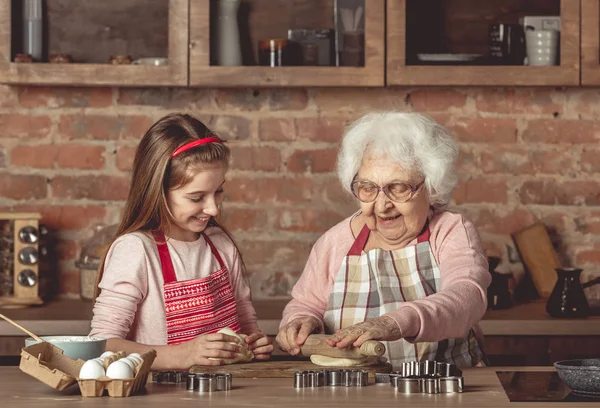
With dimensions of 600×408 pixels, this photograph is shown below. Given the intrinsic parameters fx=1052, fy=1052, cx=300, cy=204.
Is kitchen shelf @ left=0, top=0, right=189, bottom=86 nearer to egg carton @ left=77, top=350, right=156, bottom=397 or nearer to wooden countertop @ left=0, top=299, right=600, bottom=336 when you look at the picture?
wooden countertop @ left=0, top=299, right=600, bottom=336

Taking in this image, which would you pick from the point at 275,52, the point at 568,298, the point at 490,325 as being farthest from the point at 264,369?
the point at 275,52

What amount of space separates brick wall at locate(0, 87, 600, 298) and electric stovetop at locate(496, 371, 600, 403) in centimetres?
160

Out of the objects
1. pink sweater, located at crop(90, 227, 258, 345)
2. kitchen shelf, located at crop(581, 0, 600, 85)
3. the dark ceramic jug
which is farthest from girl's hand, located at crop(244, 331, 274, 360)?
kitchen shelf, located at crop(581, 0, 600, 85)

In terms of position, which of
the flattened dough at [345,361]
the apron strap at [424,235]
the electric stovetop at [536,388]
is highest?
the apron strap at [424,235]

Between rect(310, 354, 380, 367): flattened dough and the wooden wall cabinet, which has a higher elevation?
the wooden wall cabinet

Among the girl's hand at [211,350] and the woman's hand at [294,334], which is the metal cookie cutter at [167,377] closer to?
the girl's hand at [211,350]

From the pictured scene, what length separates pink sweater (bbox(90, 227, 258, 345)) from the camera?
8.63 ft

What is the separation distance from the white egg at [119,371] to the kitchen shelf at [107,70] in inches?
69.0

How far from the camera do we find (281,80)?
12.1 ft

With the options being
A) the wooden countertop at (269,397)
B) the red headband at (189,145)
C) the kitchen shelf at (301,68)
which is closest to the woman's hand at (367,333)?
the wooden countertop at (269,397)

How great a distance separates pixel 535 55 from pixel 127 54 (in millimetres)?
1500

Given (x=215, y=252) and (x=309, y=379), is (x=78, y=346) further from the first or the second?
(x=215, y=252)

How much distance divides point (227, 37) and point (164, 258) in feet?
4.03

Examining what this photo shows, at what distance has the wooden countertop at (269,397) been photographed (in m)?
2.03
